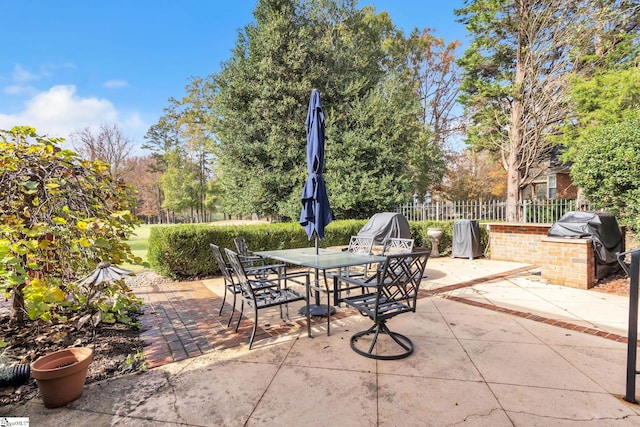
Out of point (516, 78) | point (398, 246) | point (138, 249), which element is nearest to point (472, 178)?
point (516, 78)

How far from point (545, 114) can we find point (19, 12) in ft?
51.6

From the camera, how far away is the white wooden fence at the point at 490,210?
8700mm

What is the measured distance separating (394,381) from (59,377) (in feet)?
7.80

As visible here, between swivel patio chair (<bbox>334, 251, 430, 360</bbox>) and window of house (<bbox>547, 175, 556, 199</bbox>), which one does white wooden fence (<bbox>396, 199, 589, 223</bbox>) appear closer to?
window of house (<bbox>547, 175, 556, 199</bbox>)

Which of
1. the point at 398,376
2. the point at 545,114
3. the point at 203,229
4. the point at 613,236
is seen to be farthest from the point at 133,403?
the point at 545,114

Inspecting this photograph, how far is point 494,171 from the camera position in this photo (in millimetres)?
19828

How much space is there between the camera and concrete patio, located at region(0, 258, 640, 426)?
1930 mm

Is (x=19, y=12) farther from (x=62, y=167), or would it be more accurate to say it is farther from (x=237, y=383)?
(x=237, y=383)

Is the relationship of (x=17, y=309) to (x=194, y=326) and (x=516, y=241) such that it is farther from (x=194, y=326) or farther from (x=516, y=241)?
(x=516, y=241)

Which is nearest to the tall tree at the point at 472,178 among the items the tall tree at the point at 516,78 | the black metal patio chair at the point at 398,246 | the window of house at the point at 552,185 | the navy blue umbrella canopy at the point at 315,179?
the window of house at the point at 552,185

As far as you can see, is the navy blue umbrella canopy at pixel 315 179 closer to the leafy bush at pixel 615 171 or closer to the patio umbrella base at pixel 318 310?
the patio umbrella base at pixel 318 310

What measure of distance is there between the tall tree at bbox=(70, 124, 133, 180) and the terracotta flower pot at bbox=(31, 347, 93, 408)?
56.8ft

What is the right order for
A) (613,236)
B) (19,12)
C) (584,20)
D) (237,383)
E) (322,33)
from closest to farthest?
(237,383) < (613,236) < (19,12) < (584,20) < (322,33)

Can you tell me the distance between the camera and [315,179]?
3.96 m
